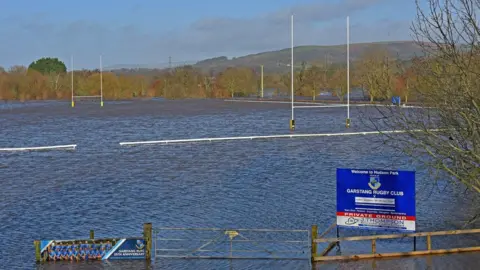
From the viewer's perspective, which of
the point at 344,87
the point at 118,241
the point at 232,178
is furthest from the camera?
the point at 344,87

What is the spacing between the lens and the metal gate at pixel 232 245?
20.7m

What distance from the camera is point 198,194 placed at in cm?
3161

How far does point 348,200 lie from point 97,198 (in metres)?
14.2

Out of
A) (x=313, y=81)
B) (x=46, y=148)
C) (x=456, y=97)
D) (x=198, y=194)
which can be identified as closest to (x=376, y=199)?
(x=456, y=97)

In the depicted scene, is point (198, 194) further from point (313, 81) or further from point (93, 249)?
point (313, 81)

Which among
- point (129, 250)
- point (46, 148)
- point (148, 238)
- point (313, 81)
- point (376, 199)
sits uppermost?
point (313, 81)

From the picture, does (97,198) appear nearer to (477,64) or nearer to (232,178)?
(232,178)

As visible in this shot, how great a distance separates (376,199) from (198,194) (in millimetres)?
12767

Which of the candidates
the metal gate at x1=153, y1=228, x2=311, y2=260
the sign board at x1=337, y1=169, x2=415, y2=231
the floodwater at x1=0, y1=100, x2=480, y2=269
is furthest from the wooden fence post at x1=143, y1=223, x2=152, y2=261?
the sign board at x1=337, y1=169, x2=415, y2=231

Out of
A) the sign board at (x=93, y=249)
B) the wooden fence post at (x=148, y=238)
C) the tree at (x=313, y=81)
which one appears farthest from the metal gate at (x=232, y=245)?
the tree at (x=313, y=81)

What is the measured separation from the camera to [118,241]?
65.0 feet

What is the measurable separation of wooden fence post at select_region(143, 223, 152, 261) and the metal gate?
0.51m

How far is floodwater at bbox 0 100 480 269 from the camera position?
21.7 metres

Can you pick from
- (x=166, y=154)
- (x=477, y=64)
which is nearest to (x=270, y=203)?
(x=477, y=64)
